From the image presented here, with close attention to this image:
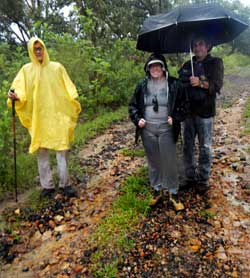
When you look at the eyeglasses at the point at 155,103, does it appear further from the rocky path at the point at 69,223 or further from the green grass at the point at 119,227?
the rocky path at the point at 69,223

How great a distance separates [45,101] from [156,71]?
1626 millimetres

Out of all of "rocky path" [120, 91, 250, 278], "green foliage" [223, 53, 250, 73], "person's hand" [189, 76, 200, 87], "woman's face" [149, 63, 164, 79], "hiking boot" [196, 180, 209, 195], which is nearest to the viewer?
"rocky path" [120, 91, 250, 278]

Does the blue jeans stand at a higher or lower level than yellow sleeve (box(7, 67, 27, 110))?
lower

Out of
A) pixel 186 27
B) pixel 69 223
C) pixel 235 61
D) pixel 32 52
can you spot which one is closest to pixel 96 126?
pixel 32 52

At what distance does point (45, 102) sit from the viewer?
14.5ft

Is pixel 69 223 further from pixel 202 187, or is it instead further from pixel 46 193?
pixel 202 187

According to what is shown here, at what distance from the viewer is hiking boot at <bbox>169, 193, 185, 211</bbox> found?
4.13 m

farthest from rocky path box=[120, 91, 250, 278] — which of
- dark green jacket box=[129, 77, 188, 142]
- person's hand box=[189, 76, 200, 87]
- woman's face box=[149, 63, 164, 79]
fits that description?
woman's face box=[149, 63, 164, 79]

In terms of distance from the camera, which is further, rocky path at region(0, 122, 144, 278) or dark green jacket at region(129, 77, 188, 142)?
dark green jacket at region(129, 77, 188, 142)

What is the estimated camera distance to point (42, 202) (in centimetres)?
475

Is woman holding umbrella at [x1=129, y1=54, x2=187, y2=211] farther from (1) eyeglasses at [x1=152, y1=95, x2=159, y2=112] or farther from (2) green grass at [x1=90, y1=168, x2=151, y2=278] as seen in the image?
(2) green grass at [x1=90, y1=168, x2=151, y2=278]

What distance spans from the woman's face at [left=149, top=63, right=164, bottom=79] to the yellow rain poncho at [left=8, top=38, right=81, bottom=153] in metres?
1.25

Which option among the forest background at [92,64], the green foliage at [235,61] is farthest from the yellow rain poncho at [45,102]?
the green foliage at [235,61]

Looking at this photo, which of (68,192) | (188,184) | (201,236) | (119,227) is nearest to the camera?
(201,236)
